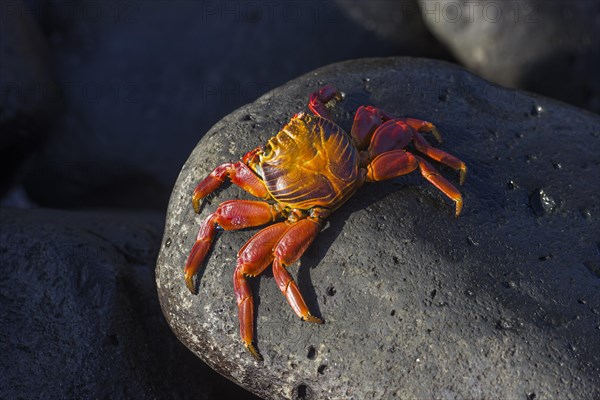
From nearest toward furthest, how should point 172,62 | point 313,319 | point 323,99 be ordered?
point 313,319 < point 323,99 < point 172,62

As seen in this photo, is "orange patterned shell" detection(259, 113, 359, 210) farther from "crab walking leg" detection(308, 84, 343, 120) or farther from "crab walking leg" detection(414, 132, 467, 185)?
"crab walking leg" detection(414, 132, 467, 185)

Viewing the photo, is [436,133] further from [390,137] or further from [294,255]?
[294,255]

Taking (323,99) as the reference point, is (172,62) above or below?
below

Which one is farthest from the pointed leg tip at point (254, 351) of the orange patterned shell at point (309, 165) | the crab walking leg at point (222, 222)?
the orange patterned shell at point (309, 165)

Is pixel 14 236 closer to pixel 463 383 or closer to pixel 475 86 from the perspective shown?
pixel 463 383

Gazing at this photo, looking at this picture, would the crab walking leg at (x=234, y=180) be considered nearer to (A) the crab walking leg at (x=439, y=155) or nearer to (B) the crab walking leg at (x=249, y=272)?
(B) the crab walking leg at (x=249, y=272)

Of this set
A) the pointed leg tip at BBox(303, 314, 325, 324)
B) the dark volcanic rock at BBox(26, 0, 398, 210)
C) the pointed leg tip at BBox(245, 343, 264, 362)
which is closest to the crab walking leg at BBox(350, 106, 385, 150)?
the pointed leg tip at BBox(303, 314, 325, 324)

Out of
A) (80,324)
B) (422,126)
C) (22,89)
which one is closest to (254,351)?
(80,324)
